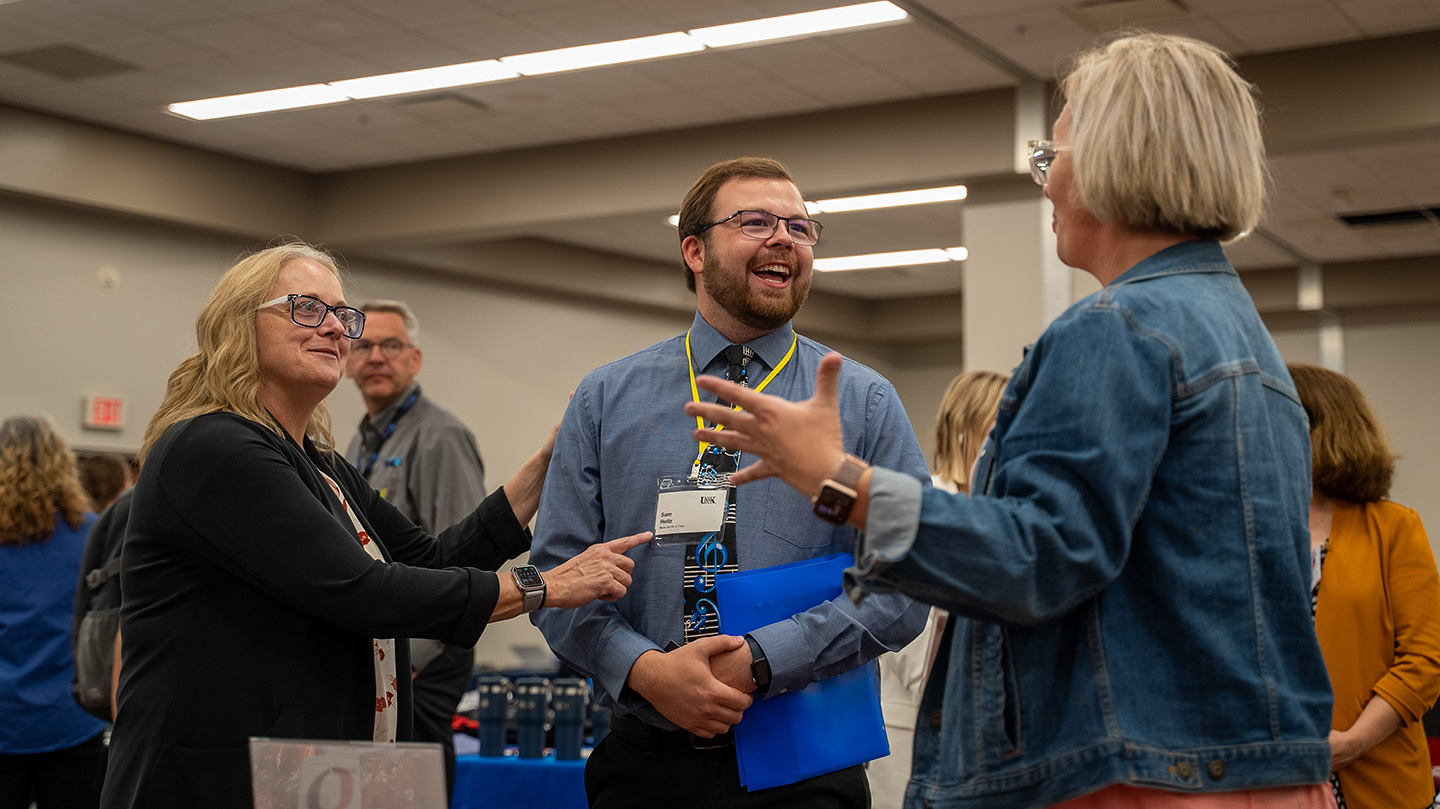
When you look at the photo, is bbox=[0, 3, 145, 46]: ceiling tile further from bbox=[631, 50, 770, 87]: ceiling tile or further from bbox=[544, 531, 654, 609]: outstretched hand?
bbox=[544, 531, 654, 609]: outstretched hand

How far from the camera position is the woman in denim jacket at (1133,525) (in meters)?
1.21

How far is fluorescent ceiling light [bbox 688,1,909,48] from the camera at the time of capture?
6.58 m

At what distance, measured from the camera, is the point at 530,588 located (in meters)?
1.98

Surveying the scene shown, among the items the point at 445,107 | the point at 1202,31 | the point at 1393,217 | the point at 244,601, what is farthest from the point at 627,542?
the point at 1393,217

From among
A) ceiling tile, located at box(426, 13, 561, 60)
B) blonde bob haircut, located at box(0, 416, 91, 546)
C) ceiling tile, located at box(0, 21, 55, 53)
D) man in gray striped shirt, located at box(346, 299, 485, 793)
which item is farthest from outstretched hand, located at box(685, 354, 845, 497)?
ceiling tile, located at box(0, 21, 55, 53)

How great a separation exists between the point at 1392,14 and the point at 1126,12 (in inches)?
59.2

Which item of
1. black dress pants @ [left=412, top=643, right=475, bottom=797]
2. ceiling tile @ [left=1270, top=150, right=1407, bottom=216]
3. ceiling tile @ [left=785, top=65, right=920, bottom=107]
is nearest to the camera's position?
black dress pants @ [left=412, top=643, right=475, bottom=797]

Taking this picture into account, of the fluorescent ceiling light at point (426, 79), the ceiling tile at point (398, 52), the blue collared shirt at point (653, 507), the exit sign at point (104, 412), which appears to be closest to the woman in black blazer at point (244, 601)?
the blue collared shirt at point (653, 507)

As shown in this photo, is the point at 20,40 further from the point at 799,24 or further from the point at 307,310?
the point at 307,310

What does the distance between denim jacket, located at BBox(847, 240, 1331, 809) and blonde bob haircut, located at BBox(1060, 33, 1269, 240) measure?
0.27ft

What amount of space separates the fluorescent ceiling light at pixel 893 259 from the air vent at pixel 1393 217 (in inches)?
133

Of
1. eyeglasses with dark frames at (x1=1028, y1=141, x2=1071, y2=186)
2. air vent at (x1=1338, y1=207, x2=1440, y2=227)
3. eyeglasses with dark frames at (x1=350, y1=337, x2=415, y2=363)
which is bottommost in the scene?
eyeglasses with dark frames at (x1=350, y1=337, x2=415, y2=363)

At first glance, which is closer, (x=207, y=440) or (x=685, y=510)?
(x=207, y=440)

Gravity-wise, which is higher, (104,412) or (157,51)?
(157,51)
